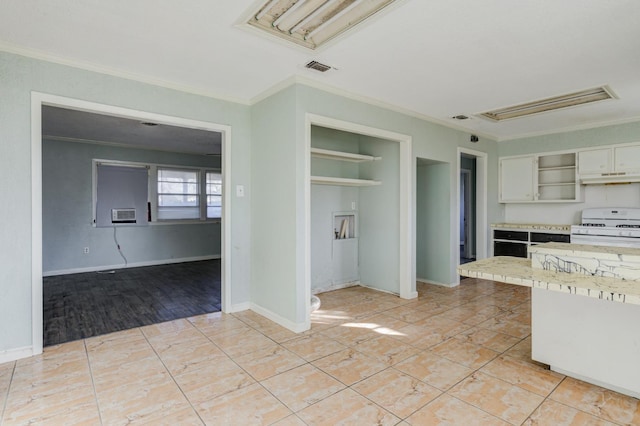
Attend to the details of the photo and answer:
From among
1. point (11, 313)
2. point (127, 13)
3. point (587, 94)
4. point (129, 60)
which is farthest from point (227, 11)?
point (587, 94)

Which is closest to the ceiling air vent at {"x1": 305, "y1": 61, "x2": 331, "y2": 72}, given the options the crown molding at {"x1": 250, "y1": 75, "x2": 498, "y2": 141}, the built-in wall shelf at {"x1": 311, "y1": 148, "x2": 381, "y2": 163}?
the crown molding at {"x1": 250, "y1": 75, "x2": 498, "y2": 141}

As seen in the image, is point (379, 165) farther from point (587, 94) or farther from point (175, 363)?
point (175, 363)

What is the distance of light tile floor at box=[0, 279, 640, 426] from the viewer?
Answer: 200 cm

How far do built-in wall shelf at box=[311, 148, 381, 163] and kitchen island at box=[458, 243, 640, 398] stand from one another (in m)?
2.22

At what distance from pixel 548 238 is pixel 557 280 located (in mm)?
3877

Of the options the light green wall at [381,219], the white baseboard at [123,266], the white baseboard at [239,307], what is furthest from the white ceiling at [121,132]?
the white baseboard at [239,307]

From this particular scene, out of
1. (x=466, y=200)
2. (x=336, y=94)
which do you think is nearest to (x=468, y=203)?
(x=466, y=200)

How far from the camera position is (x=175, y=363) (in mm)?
2660

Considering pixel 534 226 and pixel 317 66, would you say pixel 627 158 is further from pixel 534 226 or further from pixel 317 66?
pixel 317 66

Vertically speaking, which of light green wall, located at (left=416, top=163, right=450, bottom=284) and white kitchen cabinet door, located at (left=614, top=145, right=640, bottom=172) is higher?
white kitchen cabinet door, located at (left=614, top=145, right=640, bottom=172)

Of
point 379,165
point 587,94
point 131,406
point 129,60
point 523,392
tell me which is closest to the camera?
point 131,406

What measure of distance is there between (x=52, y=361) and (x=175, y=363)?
97 cm

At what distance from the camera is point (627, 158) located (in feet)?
15.6

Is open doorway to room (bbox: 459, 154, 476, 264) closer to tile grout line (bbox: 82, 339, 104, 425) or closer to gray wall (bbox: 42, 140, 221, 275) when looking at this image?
gray wall (bbox: 42, 140, 221, 275)
